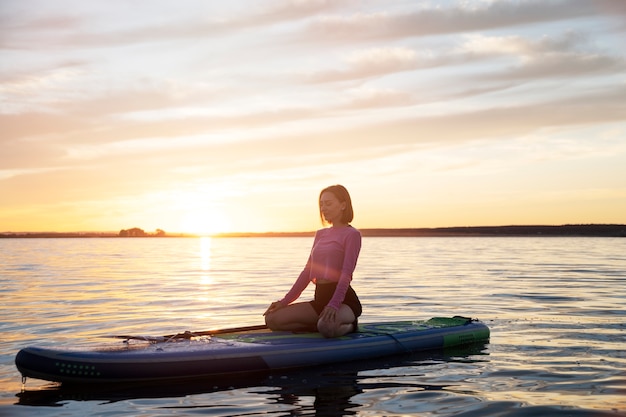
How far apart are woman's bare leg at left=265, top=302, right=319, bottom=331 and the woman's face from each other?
49.7 inches

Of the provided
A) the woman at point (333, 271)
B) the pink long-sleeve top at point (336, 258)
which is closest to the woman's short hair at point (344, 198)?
the woman at point (333, 271)

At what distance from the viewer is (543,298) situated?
16.9 meters

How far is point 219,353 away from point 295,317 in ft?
4.88

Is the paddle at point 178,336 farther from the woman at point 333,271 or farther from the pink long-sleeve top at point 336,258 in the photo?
Answer: the pink long-sleeve top at point 336,258

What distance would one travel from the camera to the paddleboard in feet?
23.8

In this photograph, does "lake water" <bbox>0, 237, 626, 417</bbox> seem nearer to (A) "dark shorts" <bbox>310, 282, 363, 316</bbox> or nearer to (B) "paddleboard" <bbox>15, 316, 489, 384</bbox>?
(B) "paddleboard" <bbox>15, 316, 489, 384</bbox>

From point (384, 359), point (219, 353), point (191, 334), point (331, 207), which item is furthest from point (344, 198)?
point (191, 334)

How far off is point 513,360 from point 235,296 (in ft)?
35.3

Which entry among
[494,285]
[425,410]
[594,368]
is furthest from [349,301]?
[494,285]

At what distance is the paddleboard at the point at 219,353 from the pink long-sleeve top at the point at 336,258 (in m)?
0.69

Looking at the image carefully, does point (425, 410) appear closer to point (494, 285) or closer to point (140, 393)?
point (140, 393)

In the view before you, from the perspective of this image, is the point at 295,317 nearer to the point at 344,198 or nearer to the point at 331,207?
the point at 331,207

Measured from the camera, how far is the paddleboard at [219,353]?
7.25 metres

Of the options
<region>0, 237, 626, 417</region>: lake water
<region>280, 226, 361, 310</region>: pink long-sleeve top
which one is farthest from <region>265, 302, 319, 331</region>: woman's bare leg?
<region>0, 237, 626, 417</region>: lake water
